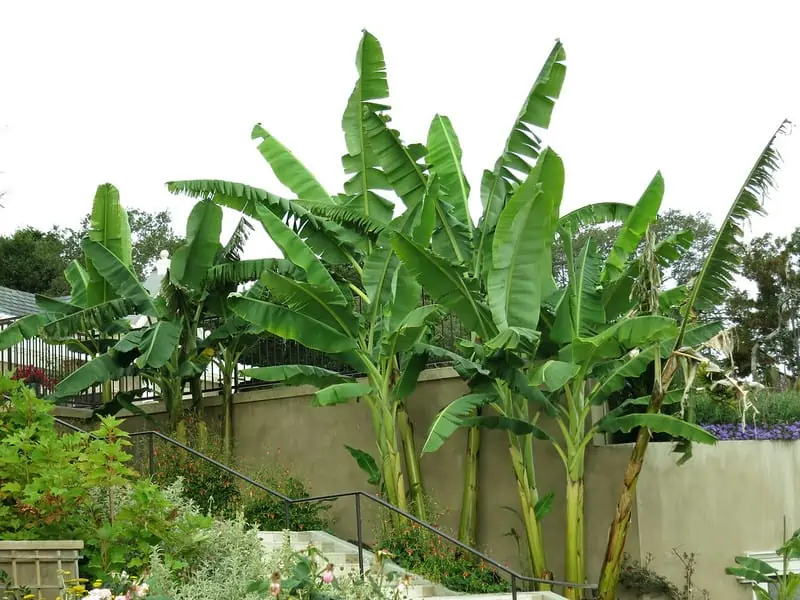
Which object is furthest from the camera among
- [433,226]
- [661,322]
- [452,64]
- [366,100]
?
[366,100]

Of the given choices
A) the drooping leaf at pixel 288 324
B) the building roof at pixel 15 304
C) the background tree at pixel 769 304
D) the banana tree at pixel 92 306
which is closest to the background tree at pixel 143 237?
the building roof at pixel 15 304

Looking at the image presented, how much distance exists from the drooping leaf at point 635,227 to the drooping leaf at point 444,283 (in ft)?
5.36

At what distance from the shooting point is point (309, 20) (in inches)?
421

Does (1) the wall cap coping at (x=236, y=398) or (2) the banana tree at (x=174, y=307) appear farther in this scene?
(1) the wall cap coping at (x=236, y=398)

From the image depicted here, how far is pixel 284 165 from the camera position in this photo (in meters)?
14.4

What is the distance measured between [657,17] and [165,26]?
5592 mm

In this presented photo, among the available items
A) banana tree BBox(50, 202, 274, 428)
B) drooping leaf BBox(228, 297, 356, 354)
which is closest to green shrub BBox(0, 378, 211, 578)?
drooping leaf BBox(228, 297, 356, 354)

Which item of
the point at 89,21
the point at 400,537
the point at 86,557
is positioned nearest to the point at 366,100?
the point at 89,21

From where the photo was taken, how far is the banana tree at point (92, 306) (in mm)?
14242

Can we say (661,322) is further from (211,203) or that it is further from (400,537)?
(211,203)

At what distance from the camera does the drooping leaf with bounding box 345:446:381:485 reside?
1350 centimetres

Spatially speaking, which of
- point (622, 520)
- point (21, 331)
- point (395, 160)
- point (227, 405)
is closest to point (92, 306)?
point (21, 331)

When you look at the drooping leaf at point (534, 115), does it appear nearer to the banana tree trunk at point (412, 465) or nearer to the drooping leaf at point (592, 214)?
the drooping leaf at point (592, 214)

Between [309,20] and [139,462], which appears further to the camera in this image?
[139,462]
